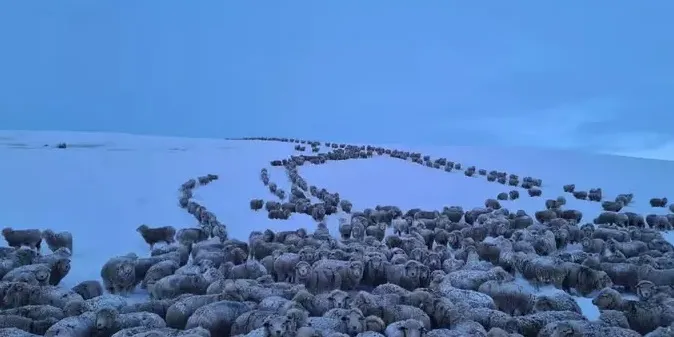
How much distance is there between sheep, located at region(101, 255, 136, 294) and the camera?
10.2 metres

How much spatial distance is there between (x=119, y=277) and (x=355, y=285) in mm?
4520

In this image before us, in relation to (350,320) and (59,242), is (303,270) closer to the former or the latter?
(350,320)

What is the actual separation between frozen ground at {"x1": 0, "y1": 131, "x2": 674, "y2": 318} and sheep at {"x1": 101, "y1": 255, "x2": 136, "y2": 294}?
1094mm

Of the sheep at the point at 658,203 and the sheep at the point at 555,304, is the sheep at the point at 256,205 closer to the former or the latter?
the sheep at the point at 555,304

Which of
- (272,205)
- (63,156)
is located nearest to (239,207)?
(272,205)

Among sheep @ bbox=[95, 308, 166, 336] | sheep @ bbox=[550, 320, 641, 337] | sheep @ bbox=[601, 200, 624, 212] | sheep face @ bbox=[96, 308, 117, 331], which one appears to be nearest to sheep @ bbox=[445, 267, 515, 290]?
sheep @ bbox=[550, 320, 641, 337]

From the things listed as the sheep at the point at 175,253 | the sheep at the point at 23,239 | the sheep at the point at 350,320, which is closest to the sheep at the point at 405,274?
the sheep at the point at 350,320

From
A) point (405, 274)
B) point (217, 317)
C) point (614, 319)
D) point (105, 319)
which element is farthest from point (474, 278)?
point (105, 319)

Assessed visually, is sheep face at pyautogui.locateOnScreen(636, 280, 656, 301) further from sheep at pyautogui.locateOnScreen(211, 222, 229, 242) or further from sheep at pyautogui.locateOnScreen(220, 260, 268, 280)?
sheep at pyautogui.locateOnScreen(211, 222, 229, 242)

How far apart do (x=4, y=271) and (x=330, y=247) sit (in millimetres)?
6707

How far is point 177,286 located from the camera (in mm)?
9562

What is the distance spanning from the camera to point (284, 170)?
3244 centimetres

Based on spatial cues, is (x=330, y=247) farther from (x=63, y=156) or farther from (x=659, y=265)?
(x=63, y=156)

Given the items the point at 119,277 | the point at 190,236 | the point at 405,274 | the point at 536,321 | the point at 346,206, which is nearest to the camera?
the point at 536,321
